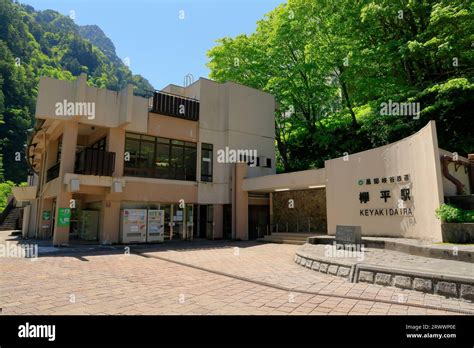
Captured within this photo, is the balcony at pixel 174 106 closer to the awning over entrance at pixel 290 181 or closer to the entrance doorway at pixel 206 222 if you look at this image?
the awning over entrance at pixel 290 181

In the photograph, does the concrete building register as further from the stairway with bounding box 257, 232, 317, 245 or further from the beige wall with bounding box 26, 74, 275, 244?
the stairway with bounding box 257, 232, 317, 245

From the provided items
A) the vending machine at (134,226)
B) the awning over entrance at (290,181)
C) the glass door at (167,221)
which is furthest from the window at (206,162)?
the vending machine at (134,226)

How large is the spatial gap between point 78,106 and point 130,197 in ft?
17.9

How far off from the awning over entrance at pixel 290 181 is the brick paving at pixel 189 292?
773cm

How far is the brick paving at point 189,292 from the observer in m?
4.88

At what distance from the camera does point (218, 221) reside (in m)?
20.5

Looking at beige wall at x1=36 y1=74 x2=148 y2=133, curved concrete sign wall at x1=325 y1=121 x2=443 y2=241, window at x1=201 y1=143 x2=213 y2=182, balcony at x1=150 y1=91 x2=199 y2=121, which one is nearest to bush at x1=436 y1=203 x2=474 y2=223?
curved concrete sign wall at x1=325 y1=121 x2=443 y2=241

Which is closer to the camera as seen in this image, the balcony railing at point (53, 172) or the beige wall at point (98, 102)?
the beige wall at point (98, 102)

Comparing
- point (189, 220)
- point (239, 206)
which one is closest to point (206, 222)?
point (189, 220)

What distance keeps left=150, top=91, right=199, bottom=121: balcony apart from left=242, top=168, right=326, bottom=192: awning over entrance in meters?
5.76

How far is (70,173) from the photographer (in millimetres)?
15148

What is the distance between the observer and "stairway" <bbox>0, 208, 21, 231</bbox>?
99.2 ft
